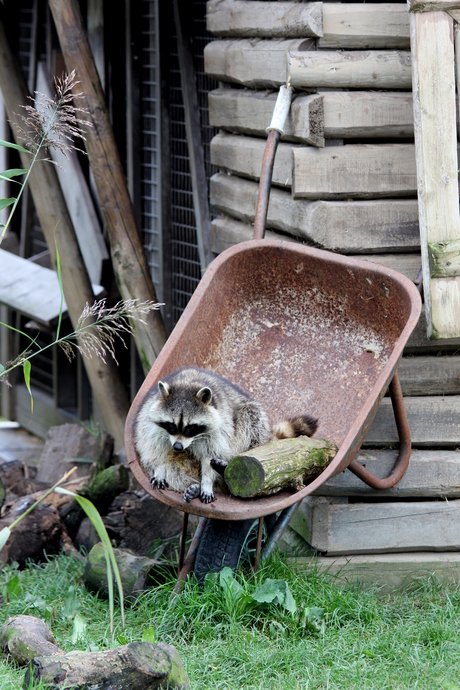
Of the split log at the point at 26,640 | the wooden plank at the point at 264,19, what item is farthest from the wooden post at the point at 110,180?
the split log at the point at 26,640

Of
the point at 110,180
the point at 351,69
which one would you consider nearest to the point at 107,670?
the point at 351,69

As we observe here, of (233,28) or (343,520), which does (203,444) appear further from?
(233,28)

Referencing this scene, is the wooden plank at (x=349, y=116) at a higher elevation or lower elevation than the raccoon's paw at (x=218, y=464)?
higher

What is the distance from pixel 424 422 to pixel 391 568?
0.64m

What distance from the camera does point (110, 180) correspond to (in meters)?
4.54

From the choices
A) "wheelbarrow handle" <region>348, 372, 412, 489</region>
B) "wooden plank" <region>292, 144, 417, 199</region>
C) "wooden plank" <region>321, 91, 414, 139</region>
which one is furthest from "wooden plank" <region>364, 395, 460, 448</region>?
"wooden plank" <region>321, 91, 414, 139</region>

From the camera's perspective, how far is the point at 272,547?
3332mm

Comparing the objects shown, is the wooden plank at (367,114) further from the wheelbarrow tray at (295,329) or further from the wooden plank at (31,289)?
the wooden plank at (31,289)

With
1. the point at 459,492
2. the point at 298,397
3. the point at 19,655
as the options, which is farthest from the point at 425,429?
the point at 19,655

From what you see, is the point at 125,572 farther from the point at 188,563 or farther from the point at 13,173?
the point at 13,173

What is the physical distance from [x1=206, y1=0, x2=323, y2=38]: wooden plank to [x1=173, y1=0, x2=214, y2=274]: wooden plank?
66 cm

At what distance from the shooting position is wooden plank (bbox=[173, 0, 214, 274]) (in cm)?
518

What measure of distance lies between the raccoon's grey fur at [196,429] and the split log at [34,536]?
129 centimetres

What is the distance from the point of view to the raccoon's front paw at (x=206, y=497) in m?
2.97
